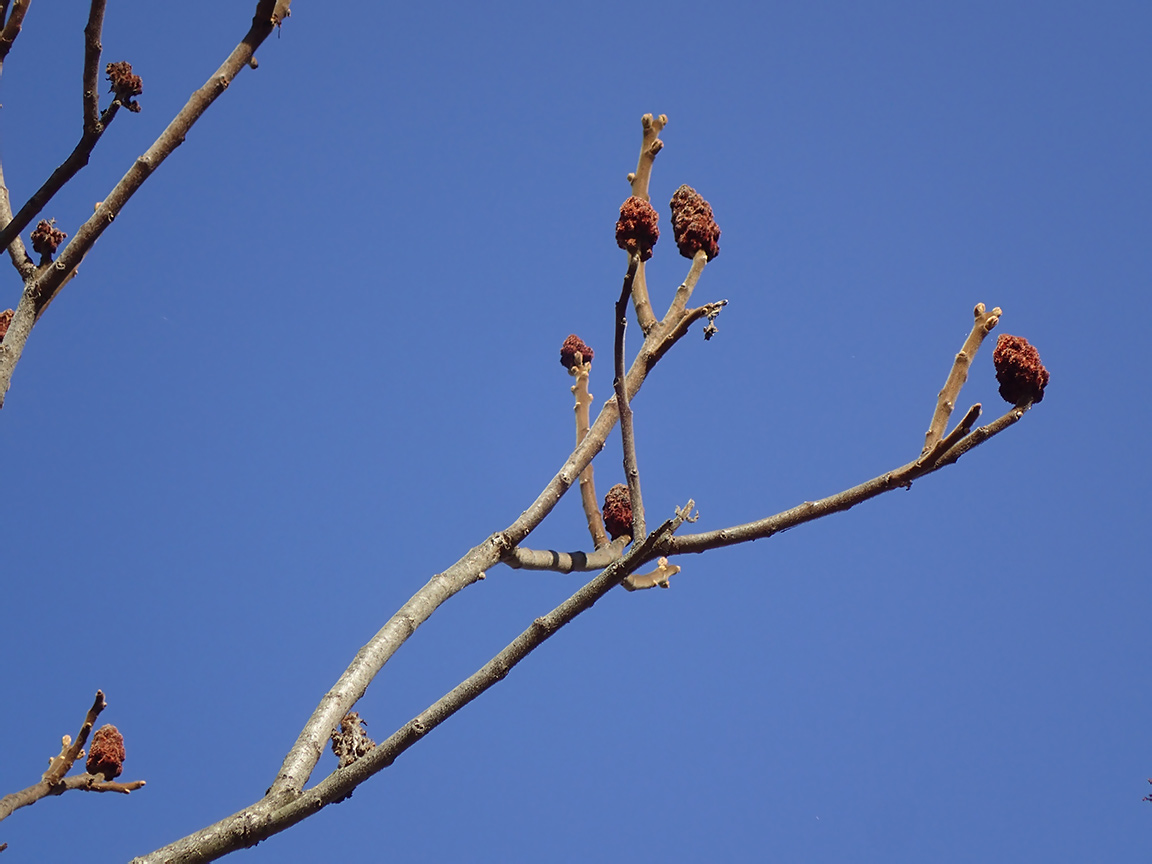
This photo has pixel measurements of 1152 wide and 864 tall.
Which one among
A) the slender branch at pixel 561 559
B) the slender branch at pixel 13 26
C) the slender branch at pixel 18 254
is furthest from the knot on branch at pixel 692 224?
the slender branch at pixel 13 26

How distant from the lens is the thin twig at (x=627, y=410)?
2865 mm

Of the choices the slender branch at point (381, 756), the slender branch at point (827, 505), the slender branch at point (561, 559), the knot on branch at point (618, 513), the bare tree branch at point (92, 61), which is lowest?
the slender branch at point (381, 756)

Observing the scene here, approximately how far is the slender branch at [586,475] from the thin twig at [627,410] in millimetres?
1329

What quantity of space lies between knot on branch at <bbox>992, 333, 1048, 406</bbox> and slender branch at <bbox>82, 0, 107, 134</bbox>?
3418 millimetres

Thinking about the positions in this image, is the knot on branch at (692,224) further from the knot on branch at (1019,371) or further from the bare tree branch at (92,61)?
the bare tree branch at (92,61)

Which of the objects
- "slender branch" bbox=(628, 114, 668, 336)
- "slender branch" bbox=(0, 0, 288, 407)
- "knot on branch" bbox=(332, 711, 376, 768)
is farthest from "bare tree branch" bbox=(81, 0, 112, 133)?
"knot on branch" bbox=(332, 711, 376, 768)

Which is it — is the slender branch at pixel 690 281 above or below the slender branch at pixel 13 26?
below

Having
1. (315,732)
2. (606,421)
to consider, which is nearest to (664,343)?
(606,421)

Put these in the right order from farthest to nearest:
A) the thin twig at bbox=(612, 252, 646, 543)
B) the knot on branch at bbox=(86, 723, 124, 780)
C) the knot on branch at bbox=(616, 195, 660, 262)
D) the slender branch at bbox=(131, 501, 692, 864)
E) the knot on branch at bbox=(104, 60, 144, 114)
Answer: the knot on branch at bbox=(86, 723, 124, 780) < the knot on branch at bbox=(104, 60, 144, 114) < the knot on branch at bbox=(616, 195, 660, 262) < the thin twig at bbox=(612, 252, 646, 543) < the slender branch at bbox=(131, 501, 692, 864)

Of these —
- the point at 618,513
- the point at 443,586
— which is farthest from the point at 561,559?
the point at 443,586

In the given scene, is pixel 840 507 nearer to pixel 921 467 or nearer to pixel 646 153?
pixel 921 467

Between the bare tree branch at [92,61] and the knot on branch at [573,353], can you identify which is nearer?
the bare tree branch at [92,61]

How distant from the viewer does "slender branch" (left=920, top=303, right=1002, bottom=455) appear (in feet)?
10.6

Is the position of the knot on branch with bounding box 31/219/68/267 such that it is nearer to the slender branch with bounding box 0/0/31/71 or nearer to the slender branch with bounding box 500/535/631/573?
the slender branch with bounding box 0/0/31/71
